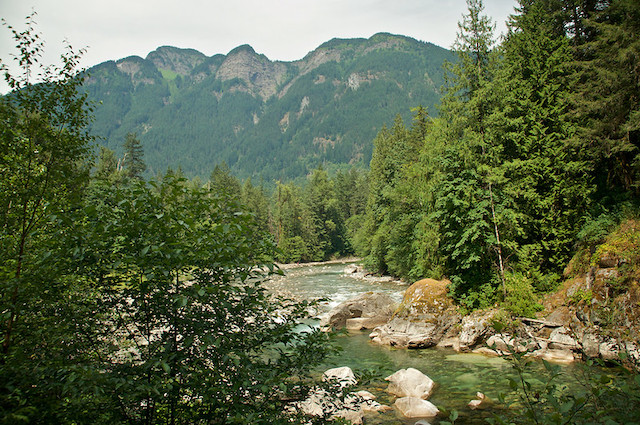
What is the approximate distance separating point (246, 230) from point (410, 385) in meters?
8.60

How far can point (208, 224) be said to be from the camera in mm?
3910

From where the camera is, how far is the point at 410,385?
10.2m

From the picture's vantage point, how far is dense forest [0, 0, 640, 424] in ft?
11.1

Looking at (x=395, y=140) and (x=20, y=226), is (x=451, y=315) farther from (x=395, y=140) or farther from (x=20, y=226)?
(x=395, y=140)

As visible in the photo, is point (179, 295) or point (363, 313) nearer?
point (179, 295)

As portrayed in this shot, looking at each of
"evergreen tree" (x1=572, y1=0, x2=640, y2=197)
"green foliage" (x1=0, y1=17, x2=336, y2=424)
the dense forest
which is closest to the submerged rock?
the dense forest

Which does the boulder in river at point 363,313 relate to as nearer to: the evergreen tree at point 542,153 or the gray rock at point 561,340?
the evergreen tree at point 542,153

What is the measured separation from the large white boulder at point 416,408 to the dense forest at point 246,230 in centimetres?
302

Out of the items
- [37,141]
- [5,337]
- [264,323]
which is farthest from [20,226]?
[264,323]

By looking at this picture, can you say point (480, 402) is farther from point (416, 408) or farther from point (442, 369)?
point (442, 369)

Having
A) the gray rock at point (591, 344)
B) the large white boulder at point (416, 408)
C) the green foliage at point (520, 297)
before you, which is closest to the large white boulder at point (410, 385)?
the large white boulder at point (416, 408)

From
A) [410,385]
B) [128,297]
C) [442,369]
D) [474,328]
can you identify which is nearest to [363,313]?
[474,328]

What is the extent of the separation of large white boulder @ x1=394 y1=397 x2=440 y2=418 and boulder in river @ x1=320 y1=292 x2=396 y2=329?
881 centimetres

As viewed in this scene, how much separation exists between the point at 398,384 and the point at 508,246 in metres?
7.79
